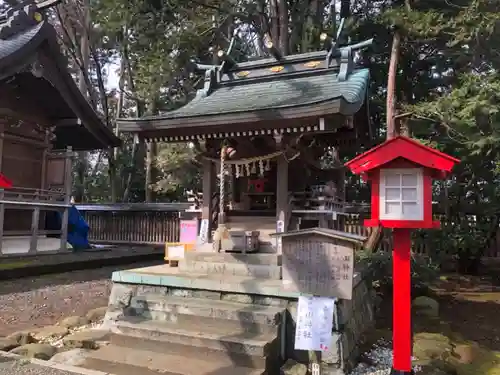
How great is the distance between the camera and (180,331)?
5.59 meters

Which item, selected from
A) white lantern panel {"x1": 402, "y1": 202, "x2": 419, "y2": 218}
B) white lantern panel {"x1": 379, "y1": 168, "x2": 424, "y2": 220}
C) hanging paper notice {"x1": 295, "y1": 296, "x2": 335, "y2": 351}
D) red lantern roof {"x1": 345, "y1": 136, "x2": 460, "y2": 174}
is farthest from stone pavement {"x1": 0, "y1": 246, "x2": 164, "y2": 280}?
white lantern panel {"x1": 402, "y1": 202, "x2": 419, "y2": 218}

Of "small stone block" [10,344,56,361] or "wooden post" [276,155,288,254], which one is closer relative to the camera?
"small stone block" [10,344,56,361]

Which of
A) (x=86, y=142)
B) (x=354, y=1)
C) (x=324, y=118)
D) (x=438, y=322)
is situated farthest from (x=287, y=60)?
(x=86, y=142)

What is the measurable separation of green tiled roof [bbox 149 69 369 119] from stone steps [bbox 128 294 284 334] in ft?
11.5

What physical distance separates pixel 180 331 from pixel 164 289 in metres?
1.25

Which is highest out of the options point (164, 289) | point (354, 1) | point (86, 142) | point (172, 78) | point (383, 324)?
point (354, 1)

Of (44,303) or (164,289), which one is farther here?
(44,303)

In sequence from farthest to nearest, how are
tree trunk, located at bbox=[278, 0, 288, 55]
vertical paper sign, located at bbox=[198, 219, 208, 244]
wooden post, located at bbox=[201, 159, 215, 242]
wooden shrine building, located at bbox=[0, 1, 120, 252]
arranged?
tree trunk, located at bbox=[278, 0, 288, 55]
wooden shrine building, located at bbox=[0, 1, 120, 252]
wooden post, located at bbox=[201, 159, 215, 242]
vertical paper sign, located at bbox=[198, 219, 208, 244]

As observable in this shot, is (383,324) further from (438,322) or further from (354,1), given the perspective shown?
(354,1)

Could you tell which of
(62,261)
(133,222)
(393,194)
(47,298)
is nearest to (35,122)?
(62,261)

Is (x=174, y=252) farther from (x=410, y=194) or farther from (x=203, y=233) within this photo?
(x=410, y=194)

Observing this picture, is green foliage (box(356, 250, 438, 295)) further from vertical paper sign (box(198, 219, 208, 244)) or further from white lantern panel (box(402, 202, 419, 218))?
white lantern panel (box(402, 202, 419, 218))

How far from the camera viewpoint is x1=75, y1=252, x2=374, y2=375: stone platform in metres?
5.14

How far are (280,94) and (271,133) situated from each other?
4.93ft
